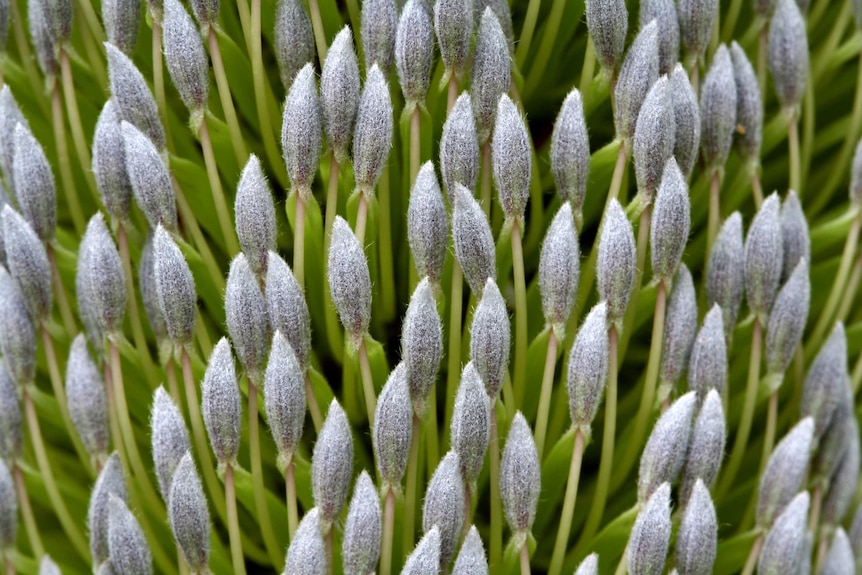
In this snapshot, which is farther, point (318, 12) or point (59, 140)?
point (59, 140)

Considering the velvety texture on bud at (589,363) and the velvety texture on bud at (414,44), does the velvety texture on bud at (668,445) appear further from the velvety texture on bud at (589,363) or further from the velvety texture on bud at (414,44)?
the velvety texture on bud at (414,44)

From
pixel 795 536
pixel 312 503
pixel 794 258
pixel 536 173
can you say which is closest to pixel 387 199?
pixel 536 173

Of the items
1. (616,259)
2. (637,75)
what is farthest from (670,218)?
(637,75)

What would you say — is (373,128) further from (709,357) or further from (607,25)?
(709,357)

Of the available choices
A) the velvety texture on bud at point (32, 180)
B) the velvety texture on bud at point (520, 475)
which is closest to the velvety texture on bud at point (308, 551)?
the velvety texture on bud at point (520, 475)

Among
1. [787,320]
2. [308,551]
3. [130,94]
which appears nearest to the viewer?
[308,551]

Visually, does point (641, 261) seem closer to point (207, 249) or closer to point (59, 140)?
point (207, 249)

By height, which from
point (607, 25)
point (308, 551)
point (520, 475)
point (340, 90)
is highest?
point (607, 25)
